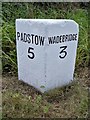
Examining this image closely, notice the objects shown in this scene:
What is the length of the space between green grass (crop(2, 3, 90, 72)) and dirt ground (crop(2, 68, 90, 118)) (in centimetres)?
41

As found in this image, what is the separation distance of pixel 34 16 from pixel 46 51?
2512mm

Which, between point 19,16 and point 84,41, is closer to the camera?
point 84,41

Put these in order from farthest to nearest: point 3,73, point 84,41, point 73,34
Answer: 1. point 84,41
2. point 3,73
3. point 73,34

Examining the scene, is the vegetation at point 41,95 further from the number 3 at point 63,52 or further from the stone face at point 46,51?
the number 3 at point 63,52

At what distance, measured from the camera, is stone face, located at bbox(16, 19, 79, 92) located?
11.5 feet

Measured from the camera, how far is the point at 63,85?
3.84 meters

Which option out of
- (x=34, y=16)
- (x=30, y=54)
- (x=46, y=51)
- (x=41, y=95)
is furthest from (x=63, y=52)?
(x=34, y=16)

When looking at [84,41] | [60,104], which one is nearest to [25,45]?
[60,104]

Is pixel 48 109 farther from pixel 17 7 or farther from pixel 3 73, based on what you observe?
pixel 17 7

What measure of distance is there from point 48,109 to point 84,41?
5.67ft

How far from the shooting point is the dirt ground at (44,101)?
126 inches

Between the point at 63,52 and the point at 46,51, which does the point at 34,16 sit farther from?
the point at 46,51

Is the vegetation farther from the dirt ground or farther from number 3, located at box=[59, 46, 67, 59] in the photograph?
number 3, located at box=[59, 46, 67, 59]

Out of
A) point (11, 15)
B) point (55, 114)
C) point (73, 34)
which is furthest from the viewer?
point (11, 15)
